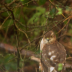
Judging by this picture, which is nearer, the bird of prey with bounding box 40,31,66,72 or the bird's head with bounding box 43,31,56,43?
the bird of prey with bounding box 40,31,66,72

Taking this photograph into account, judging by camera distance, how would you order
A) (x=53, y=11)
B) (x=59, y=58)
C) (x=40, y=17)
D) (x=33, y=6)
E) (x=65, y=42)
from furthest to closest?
(x=65, y=42) → (x=33, y=6) → (x=40, y=17) → (x=53, y=11) → (x=59, y=58)

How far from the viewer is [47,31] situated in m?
3.08

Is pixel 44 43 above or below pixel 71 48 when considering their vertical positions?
above

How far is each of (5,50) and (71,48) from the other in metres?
1.77

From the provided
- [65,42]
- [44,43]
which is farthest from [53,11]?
[65,42]

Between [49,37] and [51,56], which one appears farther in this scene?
[49,37]

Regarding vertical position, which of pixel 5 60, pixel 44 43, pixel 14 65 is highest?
pixel 44 43

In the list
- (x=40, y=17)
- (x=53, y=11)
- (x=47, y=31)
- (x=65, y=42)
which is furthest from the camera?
(x=65, y=42)

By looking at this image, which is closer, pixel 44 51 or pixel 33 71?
pixel 44 51

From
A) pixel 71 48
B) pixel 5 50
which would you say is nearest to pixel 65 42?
pixel 71 48

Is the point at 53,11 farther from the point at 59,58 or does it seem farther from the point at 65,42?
the point at 65,42

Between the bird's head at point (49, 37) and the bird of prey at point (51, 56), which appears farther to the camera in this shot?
the bird's head at point (49, 37)

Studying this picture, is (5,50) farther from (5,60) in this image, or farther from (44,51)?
(44,51)

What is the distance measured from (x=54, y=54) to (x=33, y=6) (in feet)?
6.22
